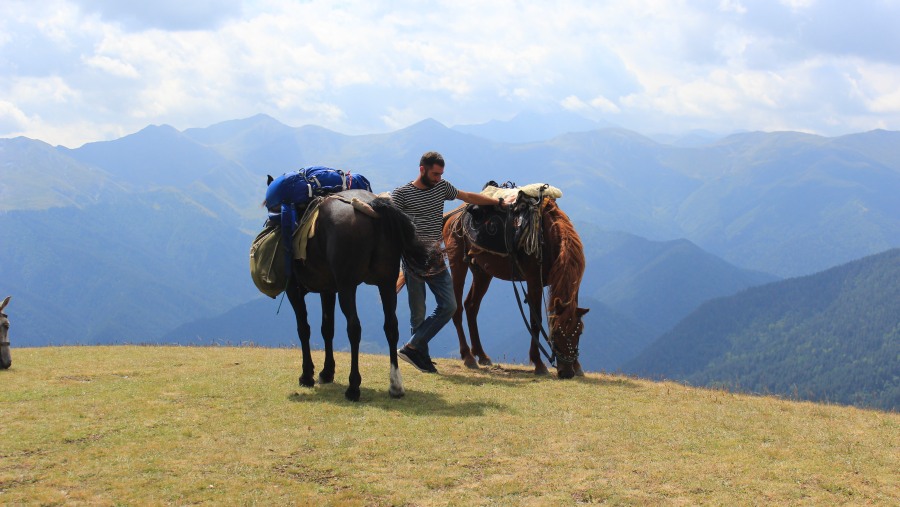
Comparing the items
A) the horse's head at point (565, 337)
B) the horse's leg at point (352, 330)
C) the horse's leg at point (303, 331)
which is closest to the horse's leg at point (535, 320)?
the horse's head at point (565, 337)

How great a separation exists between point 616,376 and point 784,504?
264 inches

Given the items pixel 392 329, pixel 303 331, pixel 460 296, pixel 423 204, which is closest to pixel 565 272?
pixel 423 204

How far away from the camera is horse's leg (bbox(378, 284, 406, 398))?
9.77 m

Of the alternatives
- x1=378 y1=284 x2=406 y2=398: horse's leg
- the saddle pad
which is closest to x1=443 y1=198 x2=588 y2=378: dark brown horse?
the saddle pad

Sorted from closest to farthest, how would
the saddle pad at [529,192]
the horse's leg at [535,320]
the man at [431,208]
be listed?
the man at [431,208] → the horse's leg at [535,320] → the saddle pad at [529,192]

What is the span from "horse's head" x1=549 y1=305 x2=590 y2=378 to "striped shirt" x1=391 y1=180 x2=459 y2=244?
236 centimetres

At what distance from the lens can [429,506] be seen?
20.3 ft

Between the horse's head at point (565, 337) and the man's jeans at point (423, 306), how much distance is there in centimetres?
163

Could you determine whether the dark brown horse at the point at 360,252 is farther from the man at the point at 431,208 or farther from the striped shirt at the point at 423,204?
the striped shirt at the point at 423,204

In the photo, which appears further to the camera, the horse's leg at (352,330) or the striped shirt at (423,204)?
the striped shirt at (423,204)

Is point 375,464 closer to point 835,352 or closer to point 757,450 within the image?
point 757,450

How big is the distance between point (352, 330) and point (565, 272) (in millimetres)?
3684

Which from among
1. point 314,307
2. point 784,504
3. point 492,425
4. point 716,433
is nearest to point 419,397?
point 492,425

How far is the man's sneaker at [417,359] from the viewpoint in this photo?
1197 cm
